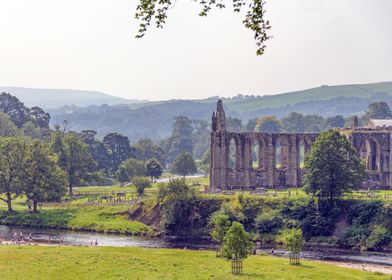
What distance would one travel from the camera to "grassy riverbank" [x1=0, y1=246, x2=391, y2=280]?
70062mm

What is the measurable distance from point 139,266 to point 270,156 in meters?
76.1

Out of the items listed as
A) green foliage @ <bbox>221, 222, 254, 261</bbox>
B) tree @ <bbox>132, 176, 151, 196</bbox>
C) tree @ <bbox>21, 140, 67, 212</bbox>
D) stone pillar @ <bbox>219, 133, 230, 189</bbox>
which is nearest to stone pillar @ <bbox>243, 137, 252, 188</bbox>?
stone pillar @ <bbox>219, 133, 230, 189</bbox>

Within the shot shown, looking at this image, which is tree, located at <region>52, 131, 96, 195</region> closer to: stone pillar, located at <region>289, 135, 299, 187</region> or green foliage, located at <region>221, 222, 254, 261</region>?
stone pillar, located at <region>289, 135, 299, 187</region>

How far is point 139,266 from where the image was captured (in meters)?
74.4

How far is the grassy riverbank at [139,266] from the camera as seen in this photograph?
70062mm

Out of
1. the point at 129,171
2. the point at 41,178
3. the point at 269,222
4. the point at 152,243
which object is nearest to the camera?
the point at 152,243

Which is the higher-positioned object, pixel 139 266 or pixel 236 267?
pixel 139 266

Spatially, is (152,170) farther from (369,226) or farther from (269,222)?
(369,226)

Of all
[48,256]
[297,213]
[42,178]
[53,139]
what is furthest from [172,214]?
[53,139]

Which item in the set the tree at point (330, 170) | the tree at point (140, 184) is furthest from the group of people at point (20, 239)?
the tree at point (330, 170)

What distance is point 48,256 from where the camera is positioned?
79875 millimetres

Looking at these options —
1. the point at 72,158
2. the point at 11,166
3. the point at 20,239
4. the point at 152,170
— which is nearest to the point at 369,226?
the point at 20,239

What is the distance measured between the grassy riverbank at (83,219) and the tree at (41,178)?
9.84ft

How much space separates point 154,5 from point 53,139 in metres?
138
